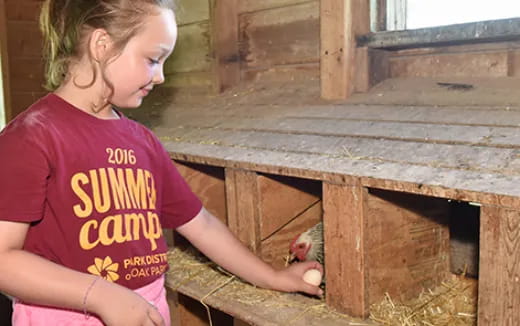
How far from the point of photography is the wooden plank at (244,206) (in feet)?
4.77

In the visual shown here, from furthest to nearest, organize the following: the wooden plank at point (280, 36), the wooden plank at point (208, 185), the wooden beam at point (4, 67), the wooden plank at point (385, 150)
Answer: the wooden beam at point (4, 67), the wooden plank at point (280, 36), the wooden plank at point (208, 185), the wooden plank at point (385, 150)

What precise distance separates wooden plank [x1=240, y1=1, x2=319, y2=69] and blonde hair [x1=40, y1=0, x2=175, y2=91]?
914 mm

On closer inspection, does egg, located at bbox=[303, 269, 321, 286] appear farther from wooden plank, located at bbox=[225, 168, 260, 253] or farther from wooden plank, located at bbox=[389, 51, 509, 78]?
wooden plank, located at bbox=[389, 51, 509, 78]

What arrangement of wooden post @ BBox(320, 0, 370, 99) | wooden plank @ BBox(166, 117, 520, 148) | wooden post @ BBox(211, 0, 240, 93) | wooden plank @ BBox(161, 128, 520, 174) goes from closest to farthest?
wooden plank @ BBox(161, 128, 520, 174), wooden plank @ BBox(166, 117, 520, 148), wooden post @ BBox(320, 0, 370, 99), wooden post @ BBox(211, 0, 240, 93)

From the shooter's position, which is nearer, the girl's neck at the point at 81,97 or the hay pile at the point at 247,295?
the girl's neck at the point at 81,97

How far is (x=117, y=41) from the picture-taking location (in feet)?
3.48

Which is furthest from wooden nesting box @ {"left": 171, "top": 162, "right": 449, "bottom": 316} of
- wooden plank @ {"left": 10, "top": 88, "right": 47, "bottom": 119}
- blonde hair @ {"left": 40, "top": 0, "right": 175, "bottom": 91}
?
wooden plank @ {"left": 10, "top": 88, "right": 47, "bottom": 119}

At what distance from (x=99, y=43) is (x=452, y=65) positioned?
3.37ft

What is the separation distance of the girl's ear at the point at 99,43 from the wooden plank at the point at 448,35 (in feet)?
2.86

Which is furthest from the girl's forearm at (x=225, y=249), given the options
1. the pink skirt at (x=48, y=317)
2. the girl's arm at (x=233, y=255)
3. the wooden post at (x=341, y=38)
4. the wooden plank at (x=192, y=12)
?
the wooden plank at (x=192, y=12)

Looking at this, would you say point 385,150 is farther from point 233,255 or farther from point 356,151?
point 233,255

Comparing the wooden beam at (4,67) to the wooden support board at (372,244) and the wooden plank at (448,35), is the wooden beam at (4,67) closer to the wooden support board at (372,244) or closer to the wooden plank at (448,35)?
the wooden plank at (448,35)

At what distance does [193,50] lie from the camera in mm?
2404

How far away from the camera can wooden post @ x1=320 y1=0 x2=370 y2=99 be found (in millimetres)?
1670
